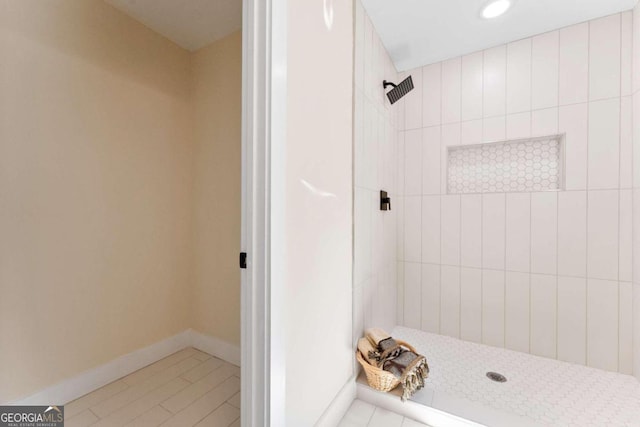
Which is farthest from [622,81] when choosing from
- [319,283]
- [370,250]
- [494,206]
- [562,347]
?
[319,283]

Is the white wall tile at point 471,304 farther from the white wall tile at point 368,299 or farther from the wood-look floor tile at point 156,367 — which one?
the wood-look floor tile at point 156,367

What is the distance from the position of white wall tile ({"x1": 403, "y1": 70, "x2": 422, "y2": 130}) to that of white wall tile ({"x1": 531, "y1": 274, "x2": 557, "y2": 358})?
149 centimetres

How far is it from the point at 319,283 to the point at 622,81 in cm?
227

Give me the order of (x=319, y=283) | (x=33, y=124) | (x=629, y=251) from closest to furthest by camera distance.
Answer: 1. (x=319, y=283)
2. (x=33, y=124)
3. (x=629, y=251)

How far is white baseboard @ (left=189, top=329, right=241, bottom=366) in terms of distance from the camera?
188cm

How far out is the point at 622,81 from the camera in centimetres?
164

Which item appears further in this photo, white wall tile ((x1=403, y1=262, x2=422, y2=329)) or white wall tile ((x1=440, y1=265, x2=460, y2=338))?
white wall tile ((x1=403, y1=262, x2=422, y2=329))

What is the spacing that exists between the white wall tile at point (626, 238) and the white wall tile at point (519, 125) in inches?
26.0

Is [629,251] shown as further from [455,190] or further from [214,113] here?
[214,113]

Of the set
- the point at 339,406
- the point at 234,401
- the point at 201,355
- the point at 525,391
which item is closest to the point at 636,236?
the point at 525,391

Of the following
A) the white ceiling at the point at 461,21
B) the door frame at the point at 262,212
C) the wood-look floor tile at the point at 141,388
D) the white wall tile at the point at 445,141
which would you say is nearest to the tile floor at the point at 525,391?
the door frame at the point at 262,212

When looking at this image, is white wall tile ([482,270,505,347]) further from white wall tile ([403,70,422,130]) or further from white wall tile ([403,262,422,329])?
white wall tile ([403,70,422,130])

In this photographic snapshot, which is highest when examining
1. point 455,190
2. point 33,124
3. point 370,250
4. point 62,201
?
point 33,124

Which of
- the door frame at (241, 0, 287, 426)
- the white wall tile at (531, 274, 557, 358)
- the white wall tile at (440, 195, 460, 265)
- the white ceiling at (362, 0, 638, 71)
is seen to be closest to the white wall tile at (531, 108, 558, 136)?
the white ceiling at (362, 0, 638, 71)
